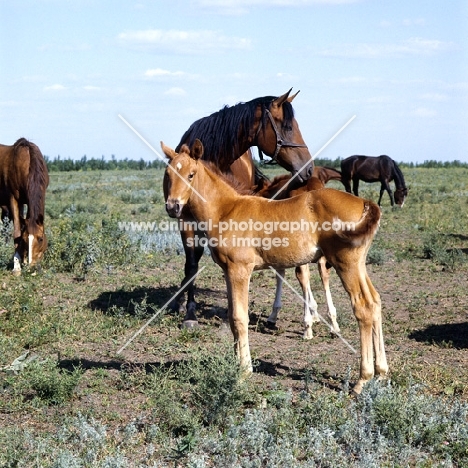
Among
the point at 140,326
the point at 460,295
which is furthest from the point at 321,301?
the point at 140,326

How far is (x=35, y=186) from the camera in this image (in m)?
12.2

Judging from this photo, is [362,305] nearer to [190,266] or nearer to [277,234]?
[277,234]

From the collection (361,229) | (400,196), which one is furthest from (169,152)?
(400,196)

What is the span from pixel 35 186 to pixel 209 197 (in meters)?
6.15

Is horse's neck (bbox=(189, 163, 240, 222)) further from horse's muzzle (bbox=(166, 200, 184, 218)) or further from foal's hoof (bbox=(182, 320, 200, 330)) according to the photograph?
foal's hoof (bbox=(182, 320, 200, 330))

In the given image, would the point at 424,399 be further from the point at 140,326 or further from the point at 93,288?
the point at 93,288

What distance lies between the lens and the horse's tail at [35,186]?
39.0 ft

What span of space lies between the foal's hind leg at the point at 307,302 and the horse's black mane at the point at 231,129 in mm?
1545

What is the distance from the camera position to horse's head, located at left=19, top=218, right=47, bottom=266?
1174 cm

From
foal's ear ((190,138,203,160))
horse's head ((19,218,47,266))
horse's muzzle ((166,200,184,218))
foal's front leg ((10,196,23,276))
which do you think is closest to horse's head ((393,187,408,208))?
foal's front leg ((10,196,23,276))

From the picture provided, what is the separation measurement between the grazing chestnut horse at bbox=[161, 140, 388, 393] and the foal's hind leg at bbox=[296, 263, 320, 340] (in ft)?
5.83

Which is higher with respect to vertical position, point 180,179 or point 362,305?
point 180,179

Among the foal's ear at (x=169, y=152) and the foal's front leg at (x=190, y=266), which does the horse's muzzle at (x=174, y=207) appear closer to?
the foal's ear at (x=169, y=152)

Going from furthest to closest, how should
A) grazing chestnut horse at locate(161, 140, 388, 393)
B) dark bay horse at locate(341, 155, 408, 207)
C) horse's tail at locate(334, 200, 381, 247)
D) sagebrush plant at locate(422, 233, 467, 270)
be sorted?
1. dark bay horse at locate(341, 155, 408, 207)
2. sagebrush plant at locate(422, 233, 467, 270)
3. grazing chestnut horse at locate(161, 140, 388, 393)
4. horse's tail at locate(334, 200, 381, 247)
